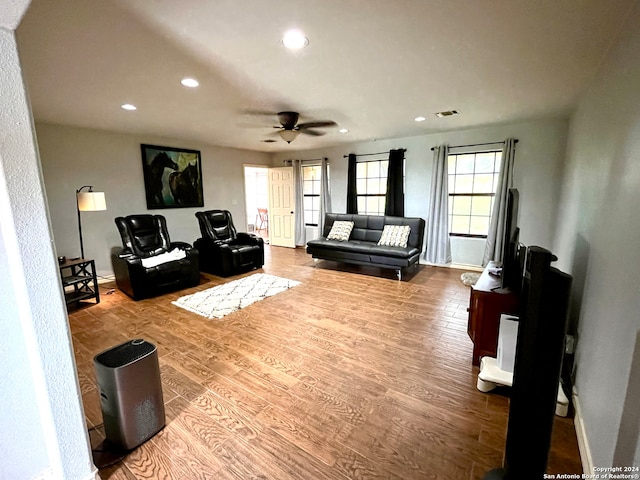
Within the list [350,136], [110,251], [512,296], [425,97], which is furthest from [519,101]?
[110,251]

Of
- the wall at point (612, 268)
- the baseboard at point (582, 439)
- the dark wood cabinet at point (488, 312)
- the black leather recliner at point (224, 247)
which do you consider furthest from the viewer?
the black leather recliner at point (224, 247)

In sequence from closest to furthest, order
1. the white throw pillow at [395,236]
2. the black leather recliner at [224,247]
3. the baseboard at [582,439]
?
the baseboard at [582,439] < the black leather recliner at [224,247] < the white throw pillow at [395,236]

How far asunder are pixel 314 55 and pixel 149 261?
3380 mm

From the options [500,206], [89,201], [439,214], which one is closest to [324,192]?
[439,214]

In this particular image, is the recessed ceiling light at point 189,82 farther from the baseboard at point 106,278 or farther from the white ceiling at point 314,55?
the baseboard at point 106,278

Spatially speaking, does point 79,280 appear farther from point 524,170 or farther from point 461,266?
point 524,170

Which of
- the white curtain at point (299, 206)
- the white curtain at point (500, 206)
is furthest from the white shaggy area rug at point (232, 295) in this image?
the white curtain at point (500, 206)

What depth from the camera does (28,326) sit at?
1.15m

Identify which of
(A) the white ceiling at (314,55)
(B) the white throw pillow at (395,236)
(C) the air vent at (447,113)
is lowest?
(B) the white throw pillow at (395,236)

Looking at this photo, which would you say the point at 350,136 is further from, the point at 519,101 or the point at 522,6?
the point at 522,6

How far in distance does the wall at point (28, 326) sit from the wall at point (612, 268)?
220cm

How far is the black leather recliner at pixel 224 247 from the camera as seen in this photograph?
4801 mm

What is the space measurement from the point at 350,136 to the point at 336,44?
343 cm

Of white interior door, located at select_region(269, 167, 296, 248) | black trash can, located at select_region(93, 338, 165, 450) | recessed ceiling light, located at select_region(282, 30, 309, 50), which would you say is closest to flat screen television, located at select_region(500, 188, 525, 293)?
recessed ceiling light, located at select_region(282, 30, 309, 50)
